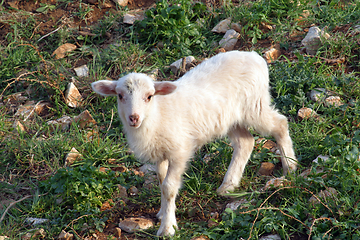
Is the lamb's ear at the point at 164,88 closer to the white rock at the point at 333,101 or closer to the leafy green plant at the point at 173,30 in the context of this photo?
the white rock at the point at 333,101

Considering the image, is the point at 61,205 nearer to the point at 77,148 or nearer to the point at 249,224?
the point at 77,148

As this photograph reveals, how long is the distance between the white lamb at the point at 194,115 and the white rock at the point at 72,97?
5.96 ft

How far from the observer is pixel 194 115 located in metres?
3.80

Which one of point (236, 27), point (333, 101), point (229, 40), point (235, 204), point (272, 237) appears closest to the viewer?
point (272, 237)

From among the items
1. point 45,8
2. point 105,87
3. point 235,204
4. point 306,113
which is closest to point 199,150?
point 235,204

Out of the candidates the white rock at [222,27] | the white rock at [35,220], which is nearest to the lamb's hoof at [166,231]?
the white rock at [35,220]

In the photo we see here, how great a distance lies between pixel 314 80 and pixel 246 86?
1.38 m

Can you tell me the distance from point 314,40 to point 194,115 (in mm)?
2691

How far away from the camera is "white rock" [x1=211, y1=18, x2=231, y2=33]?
237 inches

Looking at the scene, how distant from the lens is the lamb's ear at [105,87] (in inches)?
139

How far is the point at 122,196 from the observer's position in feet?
13.4

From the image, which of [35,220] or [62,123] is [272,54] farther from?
[35,220]

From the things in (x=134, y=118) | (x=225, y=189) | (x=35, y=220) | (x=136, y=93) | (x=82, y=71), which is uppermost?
(x=136, y=93)

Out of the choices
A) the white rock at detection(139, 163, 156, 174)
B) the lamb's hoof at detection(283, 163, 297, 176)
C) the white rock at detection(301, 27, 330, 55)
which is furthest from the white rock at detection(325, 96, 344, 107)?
the white rock at detection(139, 163, 156, 174)
